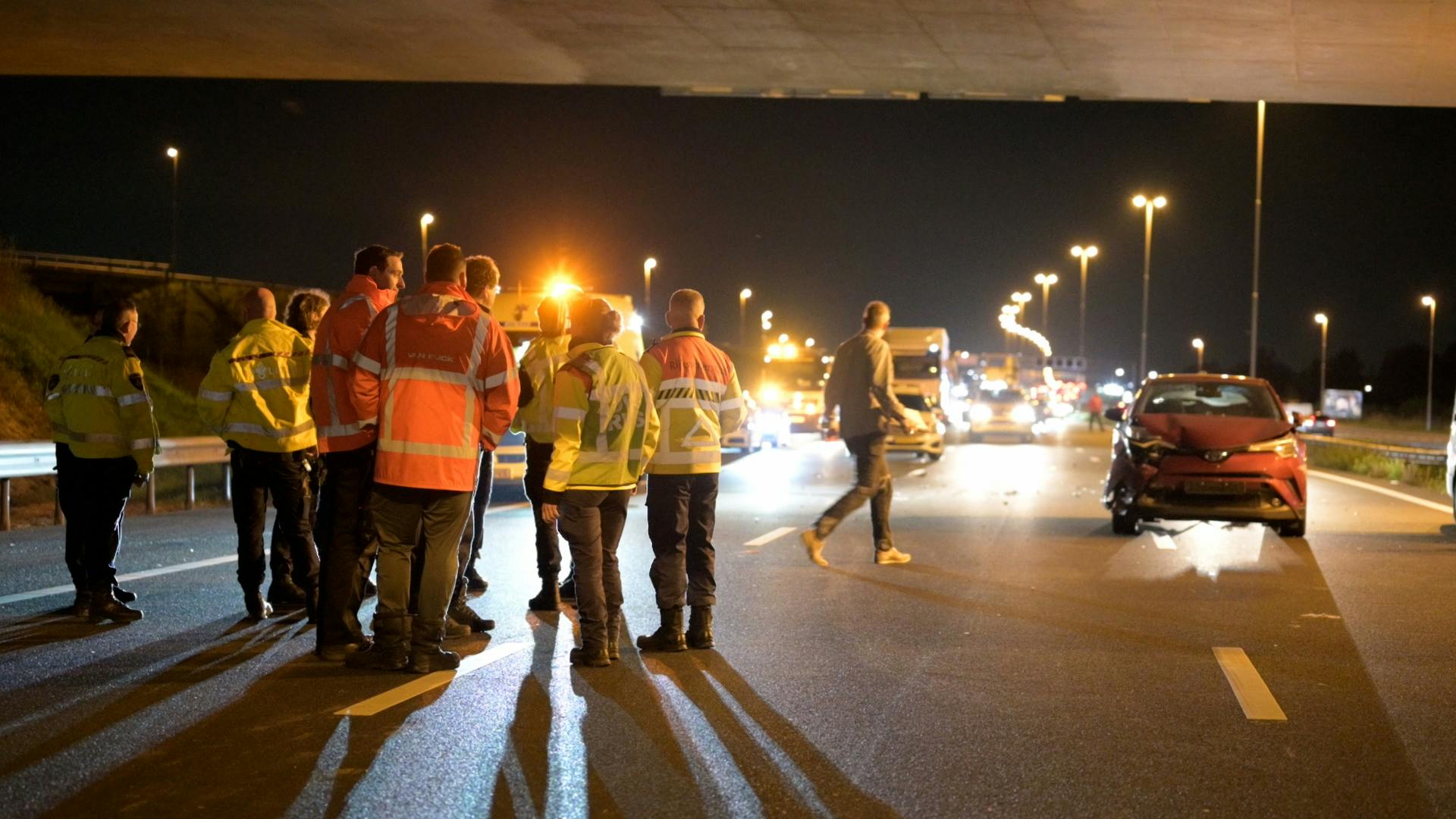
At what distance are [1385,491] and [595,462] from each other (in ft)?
58.6

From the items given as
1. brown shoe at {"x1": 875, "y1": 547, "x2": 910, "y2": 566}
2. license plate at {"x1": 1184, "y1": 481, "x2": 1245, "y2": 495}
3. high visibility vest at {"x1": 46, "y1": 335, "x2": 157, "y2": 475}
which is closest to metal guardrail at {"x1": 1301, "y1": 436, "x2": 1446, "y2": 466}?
license plate at {"x1": 1184, "y1": 481, "x2": 1245, "y2": 495}

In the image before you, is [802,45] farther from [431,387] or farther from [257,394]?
[431,387]

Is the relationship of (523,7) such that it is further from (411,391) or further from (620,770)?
(620,770)

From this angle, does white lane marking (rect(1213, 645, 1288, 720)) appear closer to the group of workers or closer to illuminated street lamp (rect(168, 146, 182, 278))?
the group of workers

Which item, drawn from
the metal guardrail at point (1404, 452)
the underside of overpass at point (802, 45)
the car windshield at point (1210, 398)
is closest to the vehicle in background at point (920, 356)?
the metal guardrail at point (1404, 452)

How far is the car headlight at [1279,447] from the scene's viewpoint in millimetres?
13867

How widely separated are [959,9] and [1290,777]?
12.0 m

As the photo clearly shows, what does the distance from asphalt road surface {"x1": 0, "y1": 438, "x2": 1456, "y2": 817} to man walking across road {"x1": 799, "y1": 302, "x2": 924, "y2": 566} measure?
481 mm

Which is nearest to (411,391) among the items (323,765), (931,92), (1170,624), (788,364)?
(323,765)

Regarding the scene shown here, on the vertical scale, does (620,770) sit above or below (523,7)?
below

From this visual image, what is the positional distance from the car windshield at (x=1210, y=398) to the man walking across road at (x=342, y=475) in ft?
30.0

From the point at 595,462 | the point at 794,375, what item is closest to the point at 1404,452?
the point at 794,375

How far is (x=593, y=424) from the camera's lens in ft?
25.6

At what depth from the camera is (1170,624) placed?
920 cm
